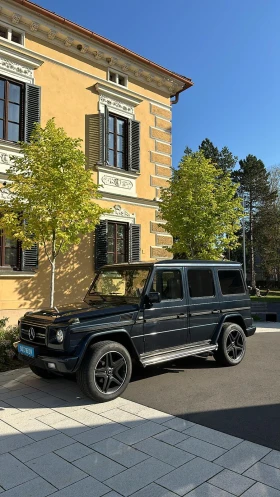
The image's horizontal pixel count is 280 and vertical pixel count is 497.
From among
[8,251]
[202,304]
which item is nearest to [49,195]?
[8,251]

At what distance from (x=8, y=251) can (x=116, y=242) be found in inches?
147

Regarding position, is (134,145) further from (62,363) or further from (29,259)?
(62,363)

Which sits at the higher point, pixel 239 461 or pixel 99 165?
pixel 99 165

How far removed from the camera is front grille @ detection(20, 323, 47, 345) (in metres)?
4.89

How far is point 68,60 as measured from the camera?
11.5 m

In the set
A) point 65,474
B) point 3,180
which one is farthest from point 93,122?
point 65,474

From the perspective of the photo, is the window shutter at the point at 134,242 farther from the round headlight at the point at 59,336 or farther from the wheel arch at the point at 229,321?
the round headlight at the point at 59,336

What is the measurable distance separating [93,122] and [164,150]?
3350mm

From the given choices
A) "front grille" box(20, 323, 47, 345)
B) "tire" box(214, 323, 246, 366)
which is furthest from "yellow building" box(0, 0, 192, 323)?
"tire" box(214, 323, 246, 366)

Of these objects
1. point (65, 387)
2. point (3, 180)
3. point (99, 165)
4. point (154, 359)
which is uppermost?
point (99, 165)

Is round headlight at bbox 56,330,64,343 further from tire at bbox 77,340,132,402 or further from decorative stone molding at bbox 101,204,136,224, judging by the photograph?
decorative stone molding at bbox 101,204,136,224

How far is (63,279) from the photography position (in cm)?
1082

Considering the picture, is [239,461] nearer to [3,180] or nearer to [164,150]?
[3,180]

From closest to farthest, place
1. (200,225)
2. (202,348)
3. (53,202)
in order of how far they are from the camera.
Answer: (202,348), (53,202), (200,225)
